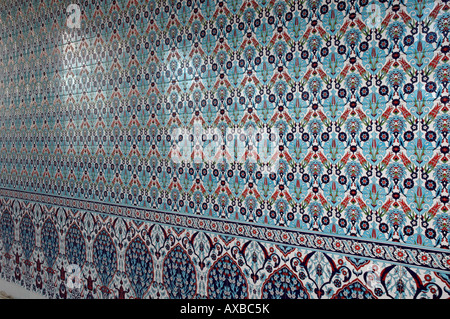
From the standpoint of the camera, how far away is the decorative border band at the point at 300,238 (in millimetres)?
1398

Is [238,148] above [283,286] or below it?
above

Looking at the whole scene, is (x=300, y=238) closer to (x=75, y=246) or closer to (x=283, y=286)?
(x=283, y=286)

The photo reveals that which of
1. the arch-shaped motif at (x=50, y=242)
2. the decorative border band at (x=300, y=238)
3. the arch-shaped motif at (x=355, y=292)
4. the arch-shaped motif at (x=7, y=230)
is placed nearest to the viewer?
the decorative border band at (x=300, y=238)

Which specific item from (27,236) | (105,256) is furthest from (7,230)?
(105,256)

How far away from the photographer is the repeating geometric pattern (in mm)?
1415

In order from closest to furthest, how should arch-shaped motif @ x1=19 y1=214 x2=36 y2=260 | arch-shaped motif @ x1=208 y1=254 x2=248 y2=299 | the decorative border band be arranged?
the decorative border band < arch-shaped motif @ x1=208 y1=254 x2=248 y2=299 < arch-shaped motif @ x1=19 y1=214 x2=36 y2=260

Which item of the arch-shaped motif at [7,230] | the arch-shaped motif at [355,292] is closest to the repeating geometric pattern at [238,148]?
the arch-shaped motif at [355,292]

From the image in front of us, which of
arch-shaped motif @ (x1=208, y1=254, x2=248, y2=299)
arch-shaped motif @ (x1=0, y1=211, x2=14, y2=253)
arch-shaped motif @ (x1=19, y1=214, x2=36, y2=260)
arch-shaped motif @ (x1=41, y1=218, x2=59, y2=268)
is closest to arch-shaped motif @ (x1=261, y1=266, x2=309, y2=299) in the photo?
arch-shaped motif @ (x1=208, y1=254, x2=248, y2=299)

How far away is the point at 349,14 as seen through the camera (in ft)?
4.96

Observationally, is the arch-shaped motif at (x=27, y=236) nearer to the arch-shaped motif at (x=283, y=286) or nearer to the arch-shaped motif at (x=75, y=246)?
the arch-shaped motif at (x=75, y=246)

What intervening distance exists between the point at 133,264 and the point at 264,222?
981 millimetres

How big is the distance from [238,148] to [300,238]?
20.5 inches

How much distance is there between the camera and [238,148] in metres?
1.84

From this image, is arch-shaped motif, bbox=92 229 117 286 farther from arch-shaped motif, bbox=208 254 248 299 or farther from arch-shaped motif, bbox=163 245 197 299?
arch-shaped motif, bbox=208 254 248 299
